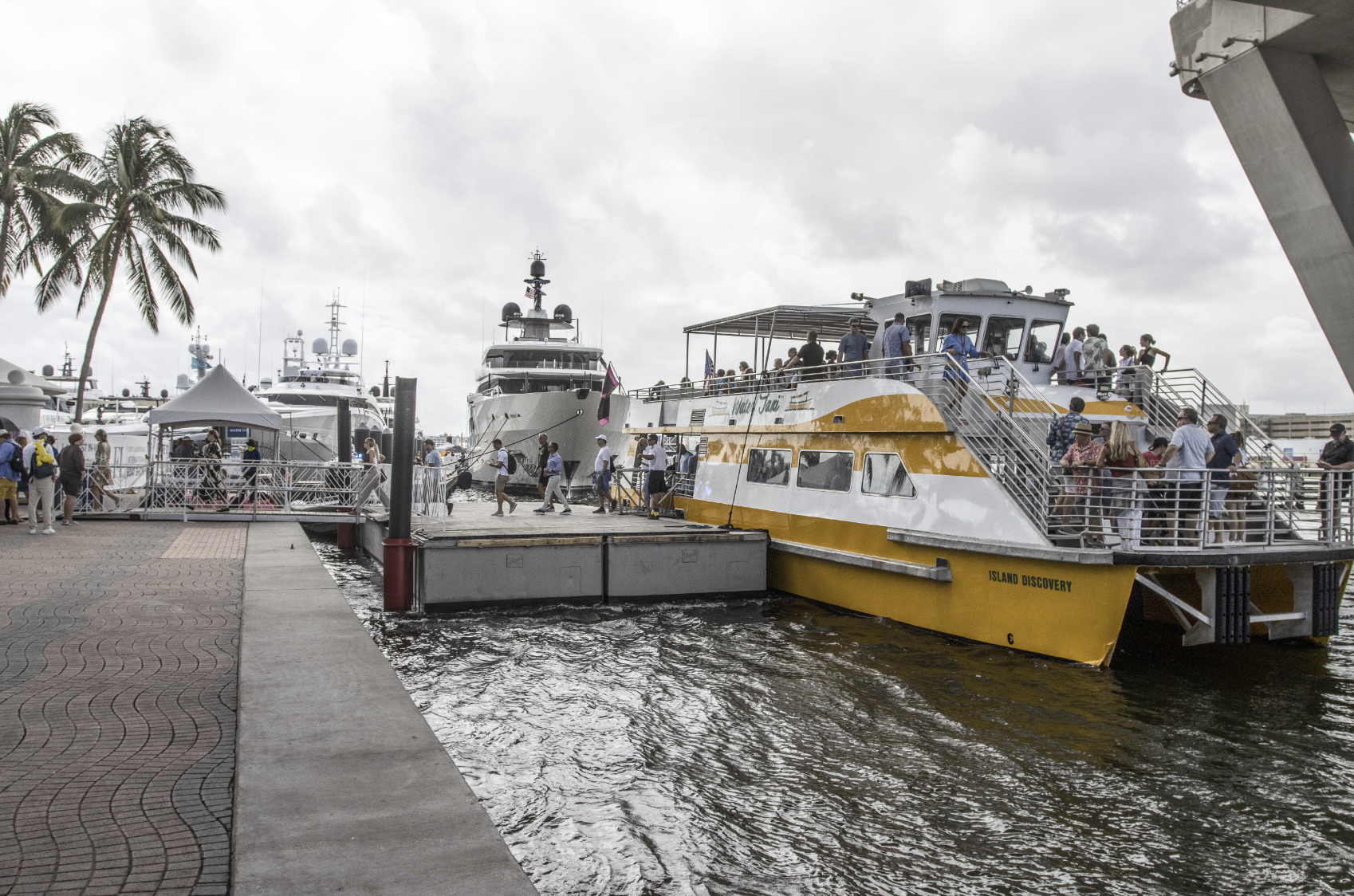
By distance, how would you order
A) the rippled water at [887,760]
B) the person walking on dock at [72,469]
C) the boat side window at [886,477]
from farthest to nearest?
1. the person walking on dock at [72,469]
2. the boat side window at [886,477]
3. the rippled water at [887,760]

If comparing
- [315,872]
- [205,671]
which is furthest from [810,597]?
[315,872]

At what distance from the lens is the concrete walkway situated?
170 inches

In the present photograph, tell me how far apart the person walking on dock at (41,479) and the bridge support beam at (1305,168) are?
24703 millimetres

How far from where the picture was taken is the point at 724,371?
2166 cm

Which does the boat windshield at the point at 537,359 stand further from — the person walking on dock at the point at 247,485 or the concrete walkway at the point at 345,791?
the concrete walkway at the point at 345,791

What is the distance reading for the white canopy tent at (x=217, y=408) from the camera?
23.4m

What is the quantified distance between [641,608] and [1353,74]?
18.5 metres

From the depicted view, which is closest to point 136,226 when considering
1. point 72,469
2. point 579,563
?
point 72,469

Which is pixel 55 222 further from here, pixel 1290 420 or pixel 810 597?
pixel 1290 420

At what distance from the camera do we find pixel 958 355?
15117 millimetres

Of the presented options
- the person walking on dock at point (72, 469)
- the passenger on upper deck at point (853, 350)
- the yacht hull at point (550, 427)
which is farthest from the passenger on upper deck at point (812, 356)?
the yacht hull at point (550, 427)

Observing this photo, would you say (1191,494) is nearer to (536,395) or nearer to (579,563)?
(579,563)

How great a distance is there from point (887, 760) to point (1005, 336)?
31.9ft

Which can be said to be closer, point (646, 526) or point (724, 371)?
point (646, 526)
